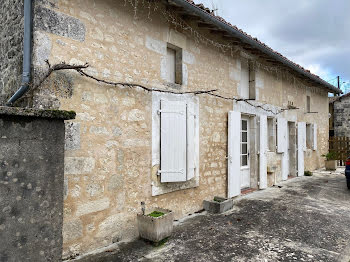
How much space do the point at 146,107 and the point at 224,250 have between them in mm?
2314

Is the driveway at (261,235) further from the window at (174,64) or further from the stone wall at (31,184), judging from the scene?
the window at (174,64)

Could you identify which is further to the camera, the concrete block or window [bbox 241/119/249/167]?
window [bbox 241/119/249/167]

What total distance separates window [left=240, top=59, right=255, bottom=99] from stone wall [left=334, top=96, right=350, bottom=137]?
10443 mm

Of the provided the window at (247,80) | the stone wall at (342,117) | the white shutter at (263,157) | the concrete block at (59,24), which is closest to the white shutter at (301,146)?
the white shutter at (263,157)

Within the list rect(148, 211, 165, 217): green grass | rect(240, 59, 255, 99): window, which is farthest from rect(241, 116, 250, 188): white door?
rect(148, 211, 165, 217): green grass

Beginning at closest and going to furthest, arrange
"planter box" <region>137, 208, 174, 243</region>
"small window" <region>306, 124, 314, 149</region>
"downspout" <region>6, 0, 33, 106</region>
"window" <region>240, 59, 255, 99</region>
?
"downspout" <region>6, 0, 33, 106</region> → "planter box" <region>137, 208, 174, 243</region> → "window" <region>240, 59, 255, 99</region> → "small window" <region>306, 124, 314, 149</region>

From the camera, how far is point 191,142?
4578 millimetres

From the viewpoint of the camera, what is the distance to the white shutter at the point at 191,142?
449 centimetres

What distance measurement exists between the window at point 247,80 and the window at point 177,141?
8.15 feet

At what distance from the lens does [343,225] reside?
13.8ft

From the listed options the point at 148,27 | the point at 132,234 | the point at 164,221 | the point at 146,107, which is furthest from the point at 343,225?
the point at 148,27

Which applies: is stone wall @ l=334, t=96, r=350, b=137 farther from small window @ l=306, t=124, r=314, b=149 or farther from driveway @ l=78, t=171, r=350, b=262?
driveway @ l=78, t=171, r=350, b=262

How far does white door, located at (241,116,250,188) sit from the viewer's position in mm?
6578

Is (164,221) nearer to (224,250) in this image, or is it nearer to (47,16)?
(224,250)
